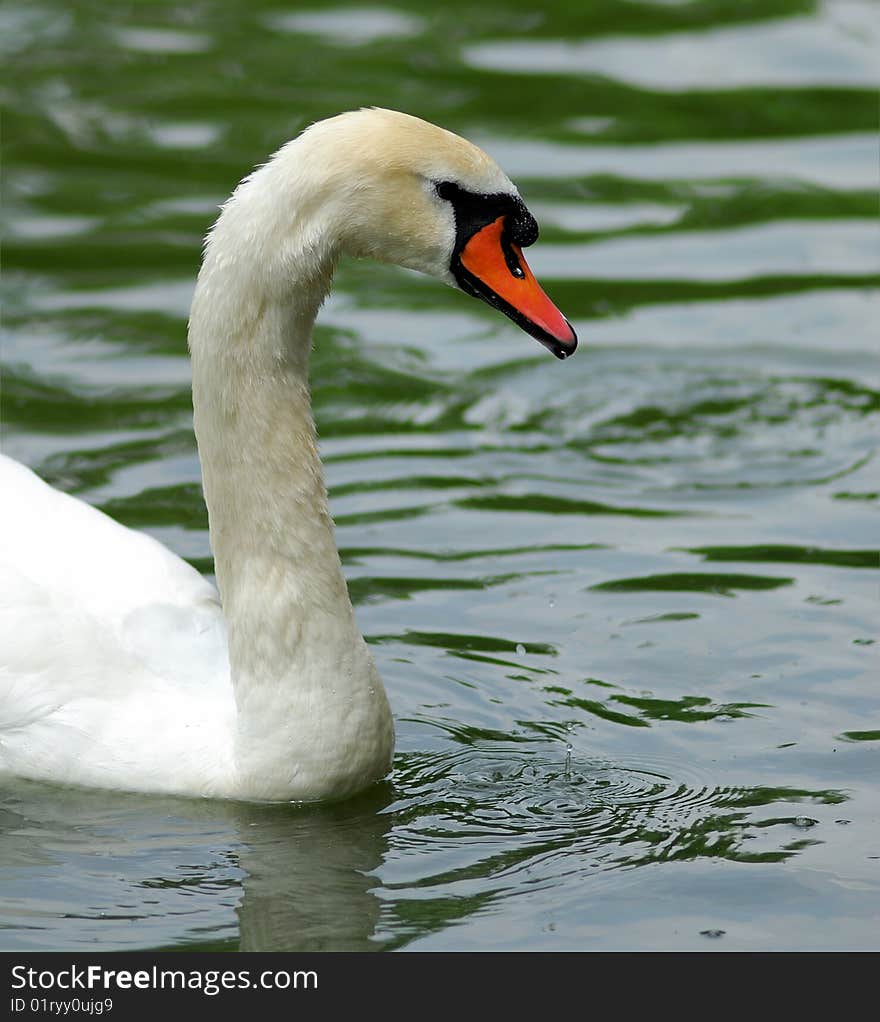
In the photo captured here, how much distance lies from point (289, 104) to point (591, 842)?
28.6 ft

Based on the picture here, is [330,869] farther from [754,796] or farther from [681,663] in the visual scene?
[681,663]

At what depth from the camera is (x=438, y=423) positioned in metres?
9.80

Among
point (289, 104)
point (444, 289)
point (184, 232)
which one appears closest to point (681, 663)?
point (444, 289)

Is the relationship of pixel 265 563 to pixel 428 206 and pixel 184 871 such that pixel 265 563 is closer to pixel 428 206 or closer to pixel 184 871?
pixel 184 871

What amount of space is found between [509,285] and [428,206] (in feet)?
1.15

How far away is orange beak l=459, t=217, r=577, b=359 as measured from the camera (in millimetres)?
6250

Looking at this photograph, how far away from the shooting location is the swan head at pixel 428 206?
19.8ft

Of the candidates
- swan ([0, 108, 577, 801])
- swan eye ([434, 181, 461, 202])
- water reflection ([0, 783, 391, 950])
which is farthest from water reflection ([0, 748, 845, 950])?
swan eye ([434, 181, 461, 202])

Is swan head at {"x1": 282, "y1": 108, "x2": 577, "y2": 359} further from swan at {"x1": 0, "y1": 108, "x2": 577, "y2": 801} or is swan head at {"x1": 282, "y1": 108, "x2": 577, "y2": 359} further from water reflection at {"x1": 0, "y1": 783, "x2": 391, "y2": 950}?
water reflection at {"x1": 0, "y1": 783, "x2": 391, "y2": 950}

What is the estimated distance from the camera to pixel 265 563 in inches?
257

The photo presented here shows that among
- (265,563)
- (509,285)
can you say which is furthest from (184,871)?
(509,285)

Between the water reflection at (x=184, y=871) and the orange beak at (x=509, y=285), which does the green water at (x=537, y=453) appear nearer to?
the water reflection at (x=184, y=871)

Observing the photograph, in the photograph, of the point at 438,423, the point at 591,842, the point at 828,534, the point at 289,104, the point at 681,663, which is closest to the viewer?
the point at 591,842

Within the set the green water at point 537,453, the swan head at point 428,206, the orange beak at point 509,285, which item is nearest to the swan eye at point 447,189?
the swan head at point 428,206
